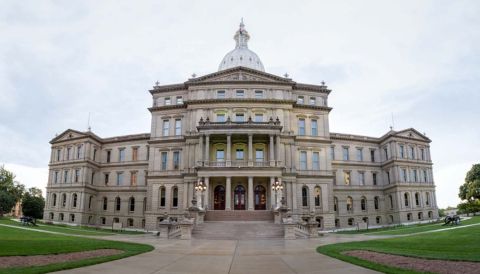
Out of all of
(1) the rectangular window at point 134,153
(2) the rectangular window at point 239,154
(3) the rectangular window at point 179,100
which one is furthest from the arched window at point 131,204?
(2) the rectangular window at point 239,154

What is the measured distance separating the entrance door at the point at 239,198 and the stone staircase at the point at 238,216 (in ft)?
19.8

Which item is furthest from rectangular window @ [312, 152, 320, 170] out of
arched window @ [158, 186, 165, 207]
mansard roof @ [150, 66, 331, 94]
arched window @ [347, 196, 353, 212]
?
arched window @ [158, 186, 165, 207]

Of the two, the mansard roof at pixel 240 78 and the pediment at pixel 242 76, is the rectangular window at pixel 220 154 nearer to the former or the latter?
the mansard roof at pixel 240 78

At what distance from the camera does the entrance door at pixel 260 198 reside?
4832 cm

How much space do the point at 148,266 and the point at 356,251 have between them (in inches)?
409

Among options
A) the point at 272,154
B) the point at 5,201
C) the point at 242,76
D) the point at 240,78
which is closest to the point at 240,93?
the point at 240,78

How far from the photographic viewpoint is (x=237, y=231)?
112ft

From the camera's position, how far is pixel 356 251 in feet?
57.4

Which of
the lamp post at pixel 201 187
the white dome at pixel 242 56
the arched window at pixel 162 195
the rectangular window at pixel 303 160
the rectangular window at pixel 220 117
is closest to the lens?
the lamp post at pixel 201 187

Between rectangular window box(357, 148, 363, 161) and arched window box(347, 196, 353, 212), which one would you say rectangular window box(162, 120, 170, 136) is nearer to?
arched window box(347, 196, 353, 212)

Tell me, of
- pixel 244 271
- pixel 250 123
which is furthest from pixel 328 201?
pixel 244 271

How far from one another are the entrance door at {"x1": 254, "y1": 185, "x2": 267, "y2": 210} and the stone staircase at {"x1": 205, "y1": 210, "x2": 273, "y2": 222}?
606 centimetres

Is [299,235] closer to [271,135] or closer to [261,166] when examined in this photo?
[261,166]

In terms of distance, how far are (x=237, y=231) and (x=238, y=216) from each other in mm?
7347
